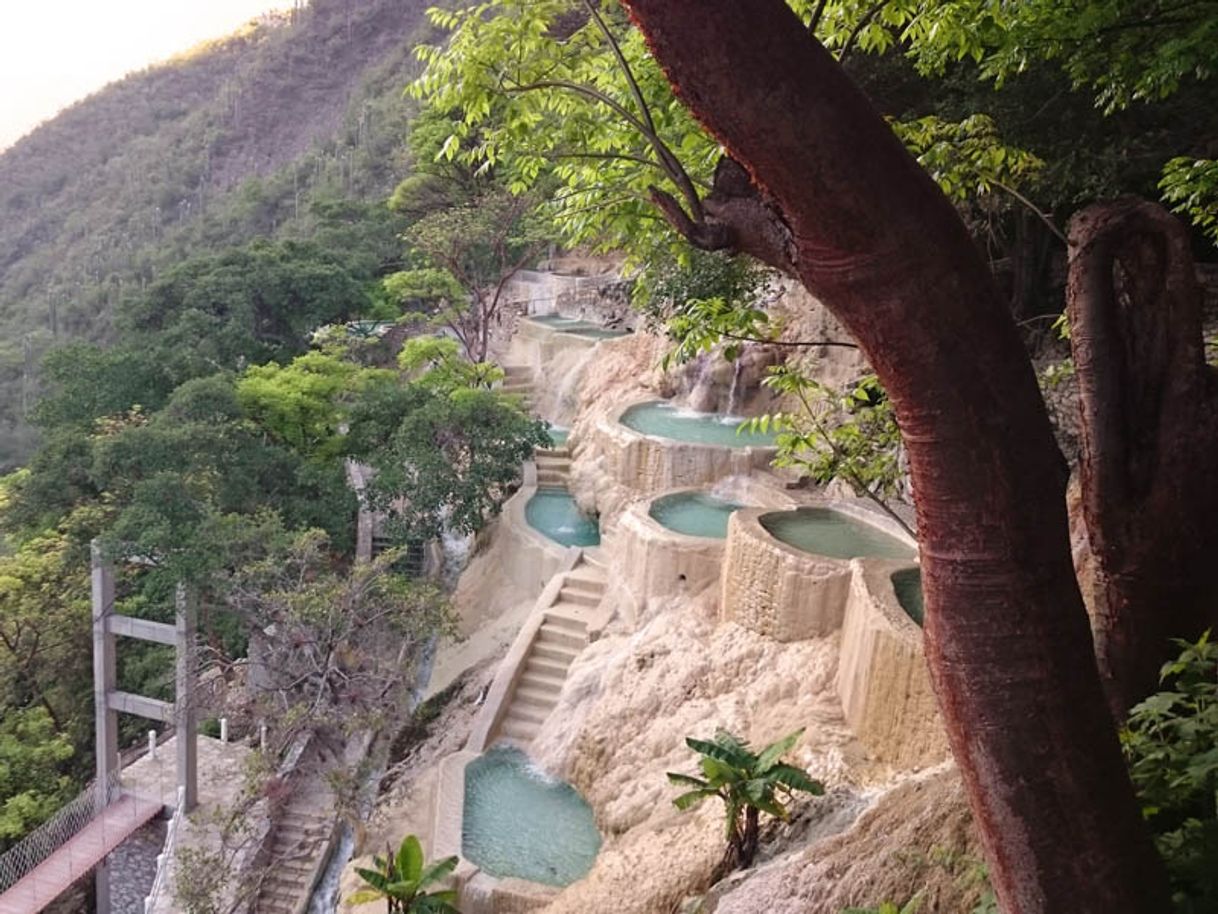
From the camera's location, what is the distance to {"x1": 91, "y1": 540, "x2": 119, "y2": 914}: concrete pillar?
39.4 feet

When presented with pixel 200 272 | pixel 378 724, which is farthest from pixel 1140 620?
pixel 200 272

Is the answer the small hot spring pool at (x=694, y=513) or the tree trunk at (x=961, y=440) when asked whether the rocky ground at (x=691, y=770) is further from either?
the tree trunk at (x=961, y=440)

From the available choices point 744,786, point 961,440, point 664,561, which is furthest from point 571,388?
point 961,440

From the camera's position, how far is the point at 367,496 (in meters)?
15.2

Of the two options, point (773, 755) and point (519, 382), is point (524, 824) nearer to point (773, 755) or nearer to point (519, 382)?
point (773, 755)

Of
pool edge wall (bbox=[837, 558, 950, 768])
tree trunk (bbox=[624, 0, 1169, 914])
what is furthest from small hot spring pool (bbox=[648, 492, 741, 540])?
tree trunk (bbox=[624, 0, 1169, 914])

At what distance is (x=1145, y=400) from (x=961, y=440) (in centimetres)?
124

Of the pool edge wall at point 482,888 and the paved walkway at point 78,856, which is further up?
the pool edge wall at point 482,888

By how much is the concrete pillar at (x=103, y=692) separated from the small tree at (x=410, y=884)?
20.8ft

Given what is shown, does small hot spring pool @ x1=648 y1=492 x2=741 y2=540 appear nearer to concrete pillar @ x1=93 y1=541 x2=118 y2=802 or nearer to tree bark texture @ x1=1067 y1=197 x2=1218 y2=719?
concrete pillar @ x1=93 y1=541 x2=118 y2=802

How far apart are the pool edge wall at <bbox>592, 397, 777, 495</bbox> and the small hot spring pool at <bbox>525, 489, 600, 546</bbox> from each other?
1236 mm

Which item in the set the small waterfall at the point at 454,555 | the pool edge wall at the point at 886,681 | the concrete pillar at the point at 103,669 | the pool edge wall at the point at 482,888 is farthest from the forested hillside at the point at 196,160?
the pool edge wall at the point at 886,681

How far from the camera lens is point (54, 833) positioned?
11.9 m

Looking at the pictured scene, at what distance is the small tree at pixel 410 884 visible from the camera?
764 cm
